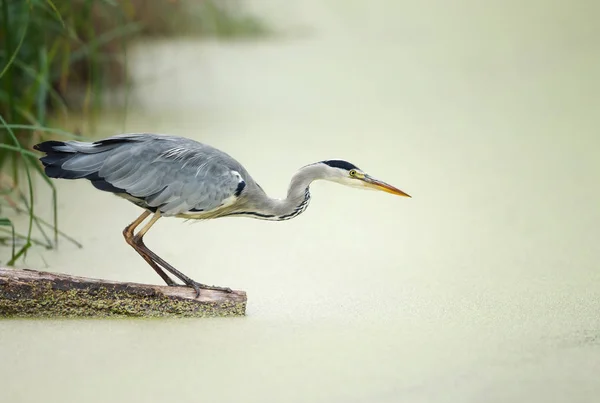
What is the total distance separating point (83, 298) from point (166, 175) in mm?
380

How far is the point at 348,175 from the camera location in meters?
2.44

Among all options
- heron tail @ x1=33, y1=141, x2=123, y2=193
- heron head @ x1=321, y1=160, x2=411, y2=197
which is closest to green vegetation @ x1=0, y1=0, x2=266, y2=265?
heron tail @ x1=33, y1=141, x2=123, y2=193

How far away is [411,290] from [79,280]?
0.90 metres

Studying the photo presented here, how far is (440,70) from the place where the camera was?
5.60 m

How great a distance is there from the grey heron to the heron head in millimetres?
19

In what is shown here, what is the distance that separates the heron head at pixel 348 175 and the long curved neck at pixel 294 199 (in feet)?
0.09

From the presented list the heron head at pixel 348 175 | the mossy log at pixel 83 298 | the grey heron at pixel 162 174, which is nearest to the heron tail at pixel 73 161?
the grey heron at pixel 162 174

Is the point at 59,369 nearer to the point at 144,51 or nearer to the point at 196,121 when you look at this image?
the point at 196,121

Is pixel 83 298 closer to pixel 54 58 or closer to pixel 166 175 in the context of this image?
pixel 166 175

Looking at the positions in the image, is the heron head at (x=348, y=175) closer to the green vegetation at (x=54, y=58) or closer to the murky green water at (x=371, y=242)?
the murky green water at (x=371, y=242)

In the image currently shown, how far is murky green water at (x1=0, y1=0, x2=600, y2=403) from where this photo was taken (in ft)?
6.30

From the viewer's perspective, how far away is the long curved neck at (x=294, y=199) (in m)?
2.41

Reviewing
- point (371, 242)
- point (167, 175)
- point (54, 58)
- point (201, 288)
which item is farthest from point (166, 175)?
point (54, 58)

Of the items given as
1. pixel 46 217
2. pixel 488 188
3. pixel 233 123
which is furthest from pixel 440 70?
pixel 46 217
